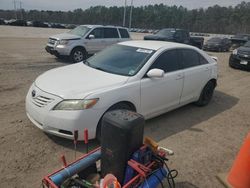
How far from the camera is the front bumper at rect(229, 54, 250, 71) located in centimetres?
1121

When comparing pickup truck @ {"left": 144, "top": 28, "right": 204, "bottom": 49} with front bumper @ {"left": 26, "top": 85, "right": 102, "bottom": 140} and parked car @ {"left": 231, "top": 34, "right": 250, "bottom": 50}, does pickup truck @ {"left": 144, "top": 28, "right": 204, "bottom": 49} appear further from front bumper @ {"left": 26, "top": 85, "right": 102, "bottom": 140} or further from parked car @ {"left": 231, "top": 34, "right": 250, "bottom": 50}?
front bumper @ {"left": 26, "top": 85, "right": 102, "bottom": 140}

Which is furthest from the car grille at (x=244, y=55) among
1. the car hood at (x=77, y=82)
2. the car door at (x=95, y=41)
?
the car hood at (x=77, y=82)

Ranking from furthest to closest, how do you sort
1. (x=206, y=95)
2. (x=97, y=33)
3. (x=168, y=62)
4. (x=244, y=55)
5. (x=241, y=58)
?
(x=241, y=58)
(x=244, y=55)
(x=97, y=33)
(x=206, y=95)
(x=168, y=62)

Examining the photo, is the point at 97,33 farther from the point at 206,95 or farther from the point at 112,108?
the point at 112,108

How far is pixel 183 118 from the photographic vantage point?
5102mm

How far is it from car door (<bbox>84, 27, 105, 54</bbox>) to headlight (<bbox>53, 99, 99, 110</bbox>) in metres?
7.76

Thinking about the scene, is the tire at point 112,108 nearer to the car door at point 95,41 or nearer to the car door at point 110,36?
the car door at point 95,41

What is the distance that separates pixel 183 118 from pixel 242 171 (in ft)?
7.14

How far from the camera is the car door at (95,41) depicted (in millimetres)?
10790

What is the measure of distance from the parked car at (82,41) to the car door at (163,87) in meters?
6.61

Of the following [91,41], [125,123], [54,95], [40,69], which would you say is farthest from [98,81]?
[91,41]

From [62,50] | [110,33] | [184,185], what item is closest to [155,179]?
[184,185]

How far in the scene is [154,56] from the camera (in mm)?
4324

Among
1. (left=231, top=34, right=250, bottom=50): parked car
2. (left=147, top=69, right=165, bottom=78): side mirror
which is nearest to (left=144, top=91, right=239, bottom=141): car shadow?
(left=147, top=69, right=165, bottom=78): side mirror
